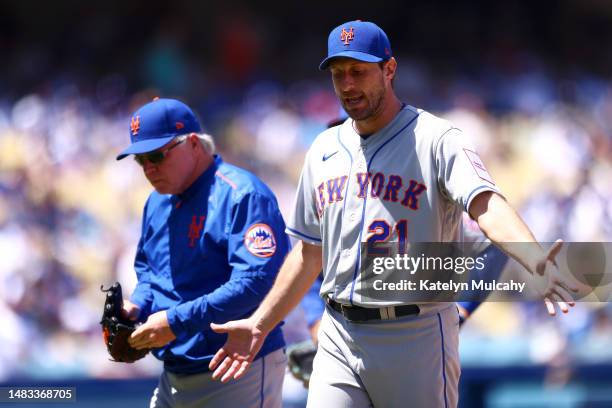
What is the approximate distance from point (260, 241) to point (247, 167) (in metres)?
6.09

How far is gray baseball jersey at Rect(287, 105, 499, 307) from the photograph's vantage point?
9.81 ft

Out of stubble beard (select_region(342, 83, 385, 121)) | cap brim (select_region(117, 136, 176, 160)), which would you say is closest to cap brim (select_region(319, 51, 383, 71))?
stubble beard (select_region(342, 83, 385, 121))

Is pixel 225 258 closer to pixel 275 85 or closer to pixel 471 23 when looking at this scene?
pixel 275 85

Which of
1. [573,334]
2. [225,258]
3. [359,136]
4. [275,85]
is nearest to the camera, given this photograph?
[359,136]

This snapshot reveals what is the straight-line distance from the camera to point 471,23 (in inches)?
454

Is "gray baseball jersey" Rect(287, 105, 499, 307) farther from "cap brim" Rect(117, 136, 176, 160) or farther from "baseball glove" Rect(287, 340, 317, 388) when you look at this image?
"baseball glove" Rect(287, 340, 317, 388)

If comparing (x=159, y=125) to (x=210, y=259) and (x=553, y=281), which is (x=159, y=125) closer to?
(x=210, y=259)

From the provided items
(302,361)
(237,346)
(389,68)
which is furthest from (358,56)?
(302,361)

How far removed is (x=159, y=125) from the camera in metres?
3.85

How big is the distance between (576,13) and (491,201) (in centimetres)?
939

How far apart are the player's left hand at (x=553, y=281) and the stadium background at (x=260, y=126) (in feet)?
14.1

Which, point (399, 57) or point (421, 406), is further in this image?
point (399, 57)

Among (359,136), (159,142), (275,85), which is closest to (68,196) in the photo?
(275,85)

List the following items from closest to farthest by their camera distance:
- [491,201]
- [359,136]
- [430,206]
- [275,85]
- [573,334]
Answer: [491,201]
[430,206]
[359,136]
[573,334]
[275,85]
